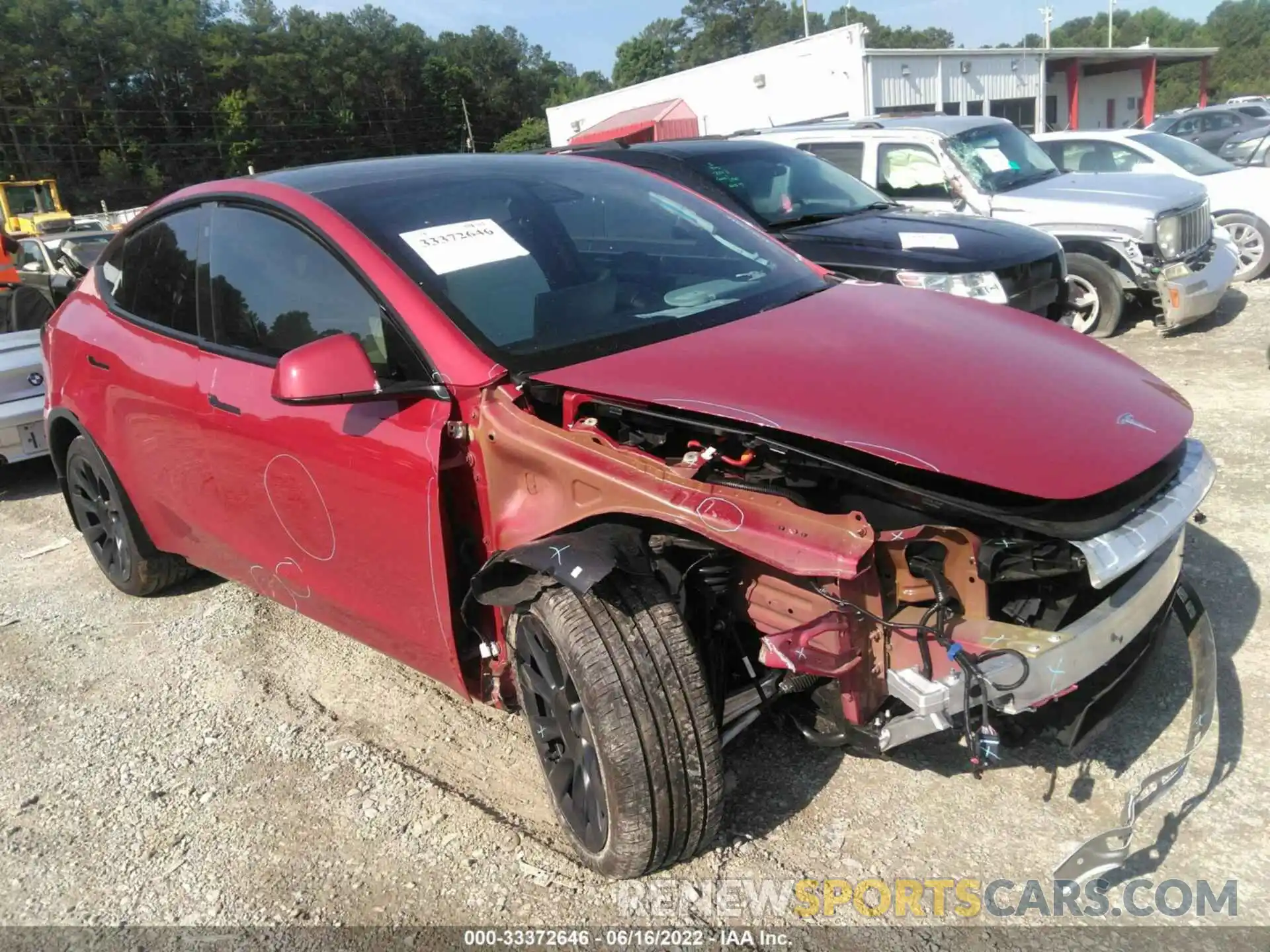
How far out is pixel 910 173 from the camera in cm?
822

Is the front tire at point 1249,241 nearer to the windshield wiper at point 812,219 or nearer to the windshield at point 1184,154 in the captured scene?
the windshield at point 1184,154

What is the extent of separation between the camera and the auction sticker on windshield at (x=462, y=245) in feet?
9.09

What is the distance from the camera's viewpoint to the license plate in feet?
20.1

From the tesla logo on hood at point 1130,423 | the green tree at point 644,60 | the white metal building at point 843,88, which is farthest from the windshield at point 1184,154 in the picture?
the green tree at point 644,60

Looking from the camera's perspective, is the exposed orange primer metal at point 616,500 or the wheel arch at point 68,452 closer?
the exposed orange primer metal at point 616,500

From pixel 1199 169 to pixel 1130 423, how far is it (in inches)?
377

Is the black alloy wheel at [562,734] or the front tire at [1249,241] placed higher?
the black alloy wheel at [562,734]

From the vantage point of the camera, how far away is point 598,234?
3.17 metres

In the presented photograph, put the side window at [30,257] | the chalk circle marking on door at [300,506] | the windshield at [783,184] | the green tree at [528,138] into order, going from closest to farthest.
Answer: the chalk circle marking on door at [300,506] < the windshield at [783,184] < the side window at [30,257] < the green tree at [528,138]

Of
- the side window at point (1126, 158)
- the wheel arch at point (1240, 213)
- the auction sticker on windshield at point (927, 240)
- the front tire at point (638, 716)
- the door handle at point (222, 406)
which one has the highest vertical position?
the door handle at point (222, 406)

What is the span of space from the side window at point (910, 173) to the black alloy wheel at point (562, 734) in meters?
6.75

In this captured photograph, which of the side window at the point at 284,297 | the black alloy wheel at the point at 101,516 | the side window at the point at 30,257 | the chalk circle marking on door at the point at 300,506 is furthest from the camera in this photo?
the side window at the point at 30,257

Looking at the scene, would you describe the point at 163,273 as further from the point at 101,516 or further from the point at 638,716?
the point at 638,716

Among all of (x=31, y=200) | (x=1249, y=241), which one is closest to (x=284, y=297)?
(x=1249, y=241)
